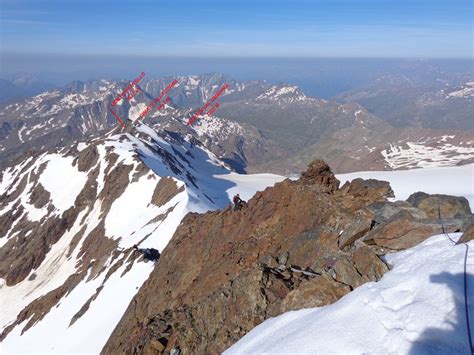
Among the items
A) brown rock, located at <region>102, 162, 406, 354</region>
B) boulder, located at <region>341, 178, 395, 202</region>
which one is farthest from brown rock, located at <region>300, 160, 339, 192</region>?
boulder, located at <region>341, 178, 395, 202</region>

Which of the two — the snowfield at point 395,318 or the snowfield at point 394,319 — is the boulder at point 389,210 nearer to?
the snowfield at point 395,318

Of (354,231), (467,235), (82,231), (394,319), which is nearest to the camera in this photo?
(394,319)

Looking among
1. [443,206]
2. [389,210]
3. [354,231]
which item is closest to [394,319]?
[354,231]

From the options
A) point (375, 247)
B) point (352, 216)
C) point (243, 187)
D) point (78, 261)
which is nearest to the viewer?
point (375, 247)

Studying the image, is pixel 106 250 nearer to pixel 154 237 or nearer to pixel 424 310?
pixel 154 237

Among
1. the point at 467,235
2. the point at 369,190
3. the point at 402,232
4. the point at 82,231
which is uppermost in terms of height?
the point at 467,235

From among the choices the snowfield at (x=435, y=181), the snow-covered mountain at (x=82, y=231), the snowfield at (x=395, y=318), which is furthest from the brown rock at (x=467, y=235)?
the snow-covered mountain at (x=82, y=231)

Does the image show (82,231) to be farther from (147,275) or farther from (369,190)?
(369,190)

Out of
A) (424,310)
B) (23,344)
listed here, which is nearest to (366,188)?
(424,310)
